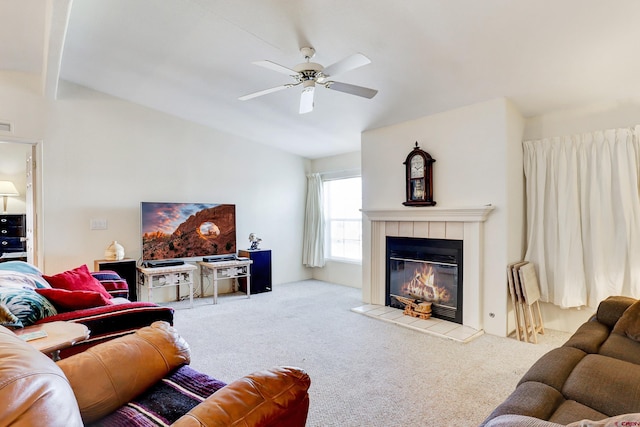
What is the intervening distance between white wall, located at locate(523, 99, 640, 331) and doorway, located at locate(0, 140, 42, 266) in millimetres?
5814

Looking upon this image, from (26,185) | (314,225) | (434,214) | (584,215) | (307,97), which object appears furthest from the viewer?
(314,225)

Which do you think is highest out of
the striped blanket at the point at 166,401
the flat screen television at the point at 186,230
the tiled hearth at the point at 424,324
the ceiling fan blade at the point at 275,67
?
the ceiling fan blade at the point at 275,67

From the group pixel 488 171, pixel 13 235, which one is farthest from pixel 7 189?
pixel 488 171

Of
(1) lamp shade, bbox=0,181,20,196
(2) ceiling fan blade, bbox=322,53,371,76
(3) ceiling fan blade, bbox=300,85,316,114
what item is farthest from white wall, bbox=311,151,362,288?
(1) lamp shade, bbox=0,181,20,196

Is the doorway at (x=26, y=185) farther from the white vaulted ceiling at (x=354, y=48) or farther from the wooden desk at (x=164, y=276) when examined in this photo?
the wooden desk at (x=164, y=276)

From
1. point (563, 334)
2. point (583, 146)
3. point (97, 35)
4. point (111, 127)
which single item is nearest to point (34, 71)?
point (111, 127)

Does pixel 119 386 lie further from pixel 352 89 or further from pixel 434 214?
pixel 434 214

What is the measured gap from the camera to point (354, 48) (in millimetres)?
2816

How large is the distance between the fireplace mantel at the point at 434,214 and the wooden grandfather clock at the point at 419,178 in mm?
98

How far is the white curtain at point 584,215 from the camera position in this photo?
A: 3.14 metres

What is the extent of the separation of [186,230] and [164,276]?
2.42ft

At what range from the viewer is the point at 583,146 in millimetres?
3395

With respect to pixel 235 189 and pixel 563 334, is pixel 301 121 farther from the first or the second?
pixel 563 334

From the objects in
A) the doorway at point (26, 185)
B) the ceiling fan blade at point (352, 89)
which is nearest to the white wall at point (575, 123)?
the ceiling fan blade at point (352, 89)
